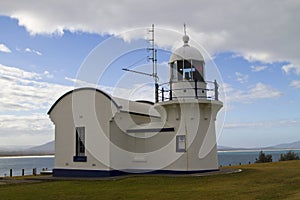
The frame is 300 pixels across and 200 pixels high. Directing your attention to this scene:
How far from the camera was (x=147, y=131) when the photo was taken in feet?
63.2

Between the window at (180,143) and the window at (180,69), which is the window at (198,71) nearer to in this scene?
the window at (180,69)

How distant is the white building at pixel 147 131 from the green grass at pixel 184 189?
8.77ft

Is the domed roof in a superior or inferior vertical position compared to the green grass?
superior

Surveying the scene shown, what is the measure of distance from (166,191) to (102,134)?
7360 millimetres

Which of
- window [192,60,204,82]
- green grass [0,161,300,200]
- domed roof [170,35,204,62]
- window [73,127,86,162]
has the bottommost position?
green grass [0,161,300,200]

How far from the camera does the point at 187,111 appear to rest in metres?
18.3

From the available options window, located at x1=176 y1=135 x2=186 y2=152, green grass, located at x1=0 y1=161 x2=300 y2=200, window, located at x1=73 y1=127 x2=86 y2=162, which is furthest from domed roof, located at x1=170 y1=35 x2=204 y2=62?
window, located at x1=73 y1=127 x2=86 y2=162

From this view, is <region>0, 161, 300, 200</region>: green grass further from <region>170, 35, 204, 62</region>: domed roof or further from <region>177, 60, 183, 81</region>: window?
<region>170, 35, 204, 62</region>: domed roof

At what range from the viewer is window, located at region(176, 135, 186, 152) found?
18250mm

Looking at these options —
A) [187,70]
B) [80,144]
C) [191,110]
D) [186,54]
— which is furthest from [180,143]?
[80,144]

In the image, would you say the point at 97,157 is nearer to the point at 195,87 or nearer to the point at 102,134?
the point at 102,134

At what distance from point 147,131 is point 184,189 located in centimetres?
681

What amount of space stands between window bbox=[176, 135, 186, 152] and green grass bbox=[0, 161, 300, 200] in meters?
2.39

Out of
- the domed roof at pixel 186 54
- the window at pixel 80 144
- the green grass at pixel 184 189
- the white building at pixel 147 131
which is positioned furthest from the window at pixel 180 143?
the window at pixel 80 144
